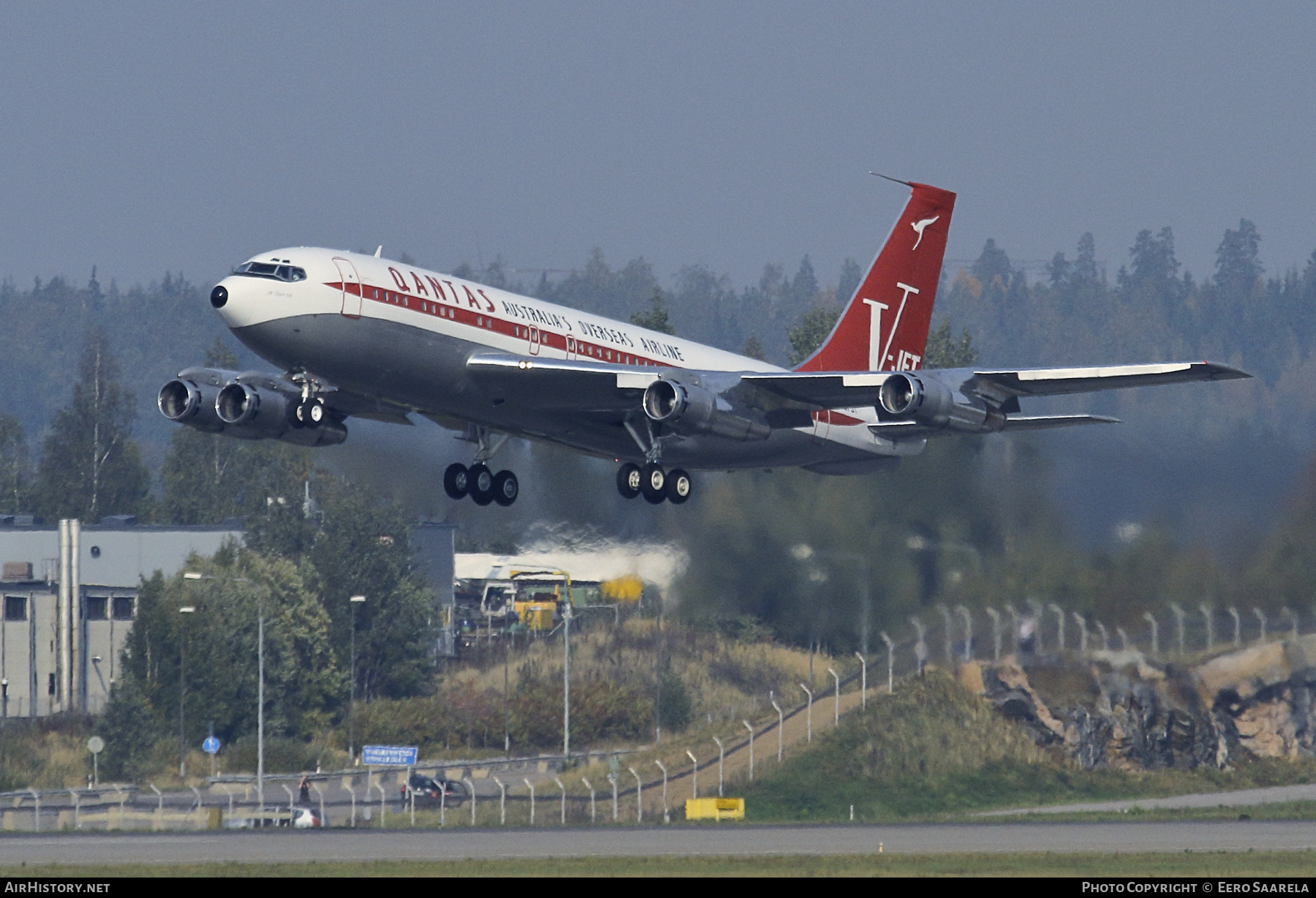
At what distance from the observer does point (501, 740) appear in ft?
227

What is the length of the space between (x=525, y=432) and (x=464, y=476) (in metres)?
3.19

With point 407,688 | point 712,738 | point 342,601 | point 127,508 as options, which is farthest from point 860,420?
point 127,508

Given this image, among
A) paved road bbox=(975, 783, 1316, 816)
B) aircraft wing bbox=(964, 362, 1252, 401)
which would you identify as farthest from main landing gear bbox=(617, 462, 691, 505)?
paved road bbox=(975, 783, 1316, 816)

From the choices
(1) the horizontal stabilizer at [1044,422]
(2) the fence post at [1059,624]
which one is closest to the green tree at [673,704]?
(2) the fence post at [1059,624]

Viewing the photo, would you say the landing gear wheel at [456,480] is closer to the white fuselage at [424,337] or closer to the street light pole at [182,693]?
the white fuselage at [424,337]

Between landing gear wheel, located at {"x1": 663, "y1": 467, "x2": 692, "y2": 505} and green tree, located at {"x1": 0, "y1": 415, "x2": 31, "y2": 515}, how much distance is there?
102024 millimetres

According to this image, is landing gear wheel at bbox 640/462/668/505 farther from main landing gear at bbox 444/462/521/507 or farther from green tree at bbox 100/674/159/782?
green tree at bbox 100/674/159/782

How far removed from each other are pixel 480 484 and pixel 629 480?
4.18 m

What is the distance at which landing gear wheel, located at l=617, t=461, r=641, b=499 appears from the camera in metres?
48.8

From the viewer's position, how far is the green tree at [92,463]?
14400 centimetres

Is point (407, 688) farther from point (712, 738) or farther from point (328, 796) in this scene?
point (712, 738)

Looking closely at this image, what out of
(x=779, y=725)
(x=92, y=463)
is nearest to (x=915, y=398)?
(x=779, y=725)

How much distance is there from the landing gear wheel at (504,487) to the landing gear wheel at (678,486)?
172 inches

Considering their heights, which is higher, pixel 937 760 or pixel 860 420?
pixel 860 420
